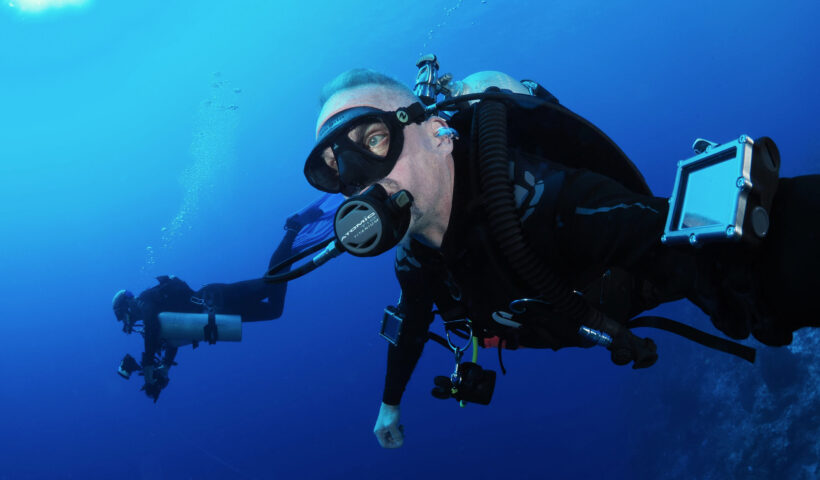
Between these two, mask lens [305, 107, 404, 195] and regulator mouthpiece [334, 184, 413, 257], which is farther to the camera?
mask lens [305, 107, 404, 195]

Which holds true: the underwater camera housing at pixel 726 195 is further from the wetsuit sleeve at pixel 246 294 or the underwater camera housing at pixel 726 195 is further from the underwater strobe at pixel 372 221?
the wetsuit sleeve at pixel 246 294

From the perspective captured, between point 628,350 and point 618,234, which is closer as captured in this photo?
point 618,234

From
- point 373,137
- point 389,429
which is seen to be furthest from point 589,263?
point 389,429

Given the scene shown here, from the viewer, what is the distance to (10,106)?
4866cm

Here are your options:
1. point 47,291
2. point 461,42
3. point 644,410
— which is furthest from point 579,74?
point 47,291

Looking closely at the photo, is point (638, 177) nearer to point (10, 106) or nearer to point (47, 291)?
point (10, 106)

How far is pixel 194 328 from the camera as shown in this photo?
27.9ft

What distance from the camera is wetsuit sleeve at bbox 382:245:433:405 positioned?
2828 millimetres

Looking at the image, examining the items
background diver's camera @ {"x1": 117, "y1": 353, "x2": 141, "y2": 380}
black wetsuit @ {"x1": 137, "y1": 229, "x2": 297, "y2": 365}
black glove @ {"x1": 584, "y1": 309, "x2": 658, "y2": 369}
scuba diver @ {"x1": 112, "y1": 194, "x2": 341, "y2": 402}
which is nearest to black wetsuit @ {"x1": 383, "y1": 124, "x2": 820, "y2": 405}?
black glove @ {"x1": 584, "y1": 309, "x2": 658, "y2": 369}

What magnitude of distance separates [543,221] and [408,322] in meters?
1.68

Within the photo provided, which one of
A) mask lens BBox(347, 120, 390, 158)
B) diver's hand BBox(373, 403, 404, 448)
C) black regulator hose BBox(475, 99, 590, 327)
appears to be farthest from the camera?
diver's hand BBox(373, 403, 404, 448)

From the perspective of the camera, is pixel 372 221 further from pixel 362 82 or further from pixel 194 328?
pixel 194 328

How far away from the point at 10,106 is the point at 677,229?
7027cm

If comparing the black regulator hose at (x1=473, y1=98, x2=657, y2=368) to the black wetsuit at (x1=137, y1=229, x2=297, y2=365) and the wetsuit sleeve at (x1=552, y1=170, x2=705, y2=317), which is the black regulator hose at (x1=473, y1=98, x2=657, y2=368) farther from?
the black wetsuit at (x1=137, y1=229, x2=297, y2=365)
